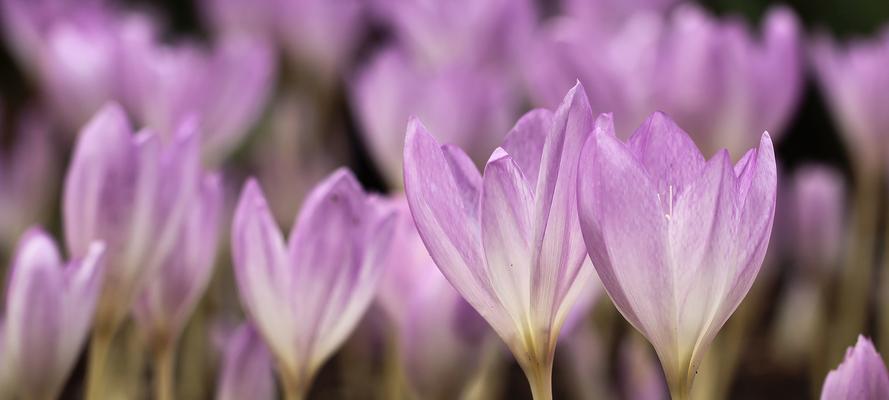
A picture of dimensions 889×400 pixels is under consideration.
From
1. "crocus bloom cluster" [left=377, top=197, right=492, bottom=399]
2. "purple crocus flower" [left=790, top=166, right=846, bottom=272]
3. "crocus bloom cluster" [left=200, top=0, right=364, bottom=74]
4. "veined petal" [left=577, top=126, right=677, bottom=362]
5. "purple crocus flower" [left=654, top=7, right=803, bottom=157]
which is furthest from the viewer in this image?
"crocus bloom cluster" [left=200, top=0, right=364, bottom=74]

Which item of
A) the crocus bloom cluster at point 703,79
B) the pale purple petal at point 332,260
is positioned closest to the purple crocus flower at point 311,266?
the pale purple petal at point 332,260

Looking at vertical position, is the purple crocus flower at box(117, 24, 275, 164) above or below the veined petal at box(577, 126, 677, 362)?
above

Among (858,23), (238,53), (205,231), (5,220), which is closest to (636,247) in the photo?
(205,231)

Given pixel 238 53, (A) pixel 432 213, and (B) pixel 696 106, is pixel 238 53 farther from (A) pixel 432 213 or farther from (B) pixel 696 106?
(A) pixel 432 213

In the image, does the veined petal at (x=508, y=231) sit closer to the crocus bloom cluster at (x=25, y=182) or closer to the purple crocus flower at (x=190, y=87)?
the purple crocus flower at (x=190, y=87)

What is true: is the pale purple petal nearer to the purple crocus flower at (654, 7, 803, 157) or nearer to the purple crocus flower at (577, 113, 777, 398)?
the purple crocus flower at (577, 113, 777, 398)

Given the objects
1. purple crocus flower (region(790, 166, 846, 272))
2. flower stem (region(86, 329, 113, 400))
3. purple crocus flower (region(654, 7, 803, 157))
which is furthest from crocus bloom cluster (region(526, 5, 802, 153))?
flower stem (region(86, 329, 113, 400))
